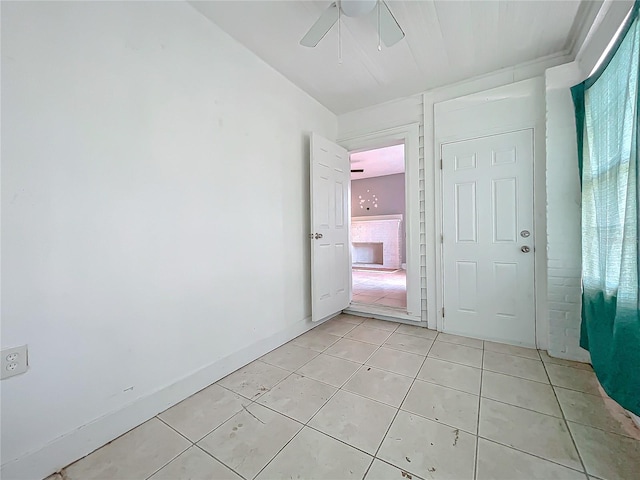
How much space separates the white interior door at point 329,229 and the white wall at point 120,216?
0.69 m

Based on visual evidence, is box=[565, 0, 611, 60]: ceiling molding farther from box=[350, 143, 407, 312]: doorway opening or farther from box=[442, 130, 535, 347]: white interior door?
box=[350, 143, 407, 312]: doorway opening

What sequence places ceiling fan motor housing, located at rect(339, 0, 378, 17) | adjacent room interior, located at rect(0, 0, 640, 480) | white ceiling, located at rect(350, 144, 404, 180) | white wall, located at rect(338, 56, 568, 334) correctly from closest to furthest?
adjacent room interior, located at rect(0, 0, 640, 480), ceiling fan motor housing, located at rect(339, 0, 378, 17), white wall, located at rect(338, 56, 568, 334), white ceiling, located at rect(350, 144, 404, 180)

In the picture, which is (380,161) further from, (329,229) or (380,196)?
(329,229)

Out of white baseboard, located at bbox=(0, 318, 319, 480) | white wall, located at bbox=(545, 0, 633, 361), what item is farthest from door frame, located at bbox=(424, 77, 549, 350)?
white baseboard, located at bbox=(0, 318, 319, 480)

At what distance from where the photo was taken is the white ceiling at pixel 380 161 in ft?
17.9

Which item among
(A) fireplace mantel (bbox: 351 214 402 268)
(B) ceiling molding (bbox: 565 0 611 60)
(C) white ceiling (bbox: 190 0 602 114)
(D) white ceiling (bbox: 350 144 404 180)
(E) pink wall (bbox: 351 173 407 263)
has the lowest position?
(A) fireplace mantel (bbox: 351 214 402 268)

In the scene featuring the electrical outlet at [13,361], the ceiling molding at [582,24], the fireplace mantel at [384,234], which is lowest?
the electrical outlet at [13,361]

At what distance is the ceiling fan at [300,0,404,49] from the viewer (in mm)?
1549

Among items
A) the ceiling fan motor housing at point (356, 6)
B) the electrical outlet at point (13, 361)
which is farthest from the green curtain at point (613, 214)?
the electrical outlet at point (13, 361)

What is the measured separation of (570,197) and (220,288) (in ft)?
9.29

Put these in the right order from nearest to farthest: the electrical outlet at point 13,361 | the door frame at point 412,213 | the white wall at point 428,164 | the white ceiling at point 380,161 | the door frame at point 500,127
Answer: the electrical outlet at point 13,361
the door frame at point 500,127
the white wall at point 428,164
the door frame at point 412,213
the white ceiling at point 380,161

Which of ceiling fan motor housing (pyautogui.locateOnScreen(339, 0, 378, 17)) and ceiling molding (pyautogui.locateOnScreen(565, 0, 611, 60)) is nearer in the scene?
ceiling fan motor housing (pyautogui.locateOnScreen(339, 0, 378, 17))

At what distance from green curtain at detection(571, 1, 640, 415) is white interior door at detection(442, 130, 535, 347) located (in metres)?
0.46

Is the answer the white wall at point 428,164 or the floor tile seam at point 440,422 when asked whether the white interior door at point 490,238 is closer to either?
the white wall at point 428,164
